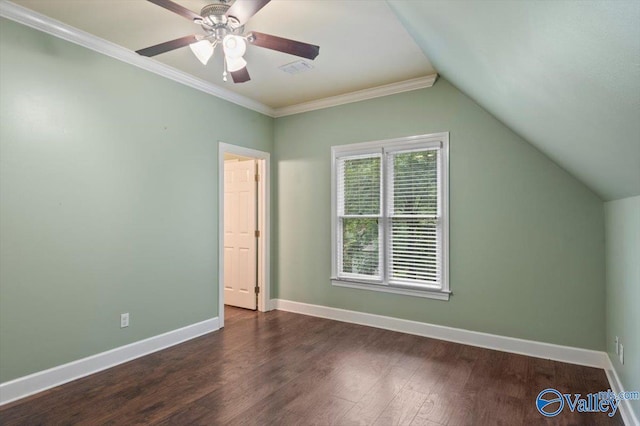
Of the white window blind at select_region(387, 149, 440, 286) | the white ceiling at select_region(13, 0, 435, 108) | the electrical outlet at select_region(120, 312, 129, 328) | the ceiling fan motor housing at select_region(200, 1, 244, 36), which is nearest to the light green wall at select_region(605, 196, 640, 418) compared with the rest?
the white window blind at select_region(387, 149, 440, 286)

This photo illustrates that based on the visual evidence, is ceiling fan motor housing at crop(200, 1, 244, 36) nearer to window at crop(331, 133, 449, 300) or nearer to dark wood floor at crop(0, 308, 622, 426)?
window at crop(331, 133, 449, 300)

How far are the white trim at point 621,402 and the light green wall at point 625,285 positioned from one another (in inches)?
2.1

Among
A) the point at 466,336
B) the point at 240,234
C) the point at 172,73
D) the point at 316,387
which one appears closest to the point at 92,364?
the point at 316,387

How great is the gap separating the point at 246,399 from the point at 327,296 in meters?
2.06

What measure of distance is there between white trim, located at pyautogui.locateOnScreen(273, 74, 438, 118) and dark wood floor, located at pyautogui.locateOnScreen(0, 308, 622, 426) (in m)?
2.78

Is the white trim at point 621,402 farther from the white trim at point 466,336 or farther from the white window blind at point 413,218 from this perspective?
the white window blind at point 413,218

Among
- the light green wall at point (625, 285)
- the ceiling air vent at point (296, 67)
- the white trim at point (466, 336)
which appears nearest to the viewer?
the light green wall at point (625, 285)

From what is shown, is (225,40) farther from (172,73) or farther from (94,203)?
(94,203)

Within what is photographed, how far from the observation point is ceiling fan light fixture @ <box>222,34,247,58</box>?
230 centimetres

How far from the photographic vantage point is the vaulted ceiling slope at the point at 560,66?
84 cm

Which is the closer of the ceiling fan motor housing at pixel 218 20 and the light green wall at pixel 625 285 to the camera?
the light green wall at pixel 625 285

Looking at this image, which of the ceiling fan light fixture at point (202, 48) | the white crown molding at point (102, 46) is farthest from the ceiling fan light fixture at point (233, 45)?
the white crown molding at point (102, 46)

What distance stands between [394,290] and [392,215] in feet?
2.85

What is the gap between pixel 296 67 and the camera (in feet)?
11.2
